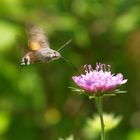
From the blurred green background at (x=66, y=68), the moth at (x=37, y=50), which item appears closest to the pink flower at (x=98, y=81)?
the moth at (x=37, y=50)

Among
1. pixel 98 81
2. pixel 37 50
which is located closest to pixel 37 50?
pixel 37 50

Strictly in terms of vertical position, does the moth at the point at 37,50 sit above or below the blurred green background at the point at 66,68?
below

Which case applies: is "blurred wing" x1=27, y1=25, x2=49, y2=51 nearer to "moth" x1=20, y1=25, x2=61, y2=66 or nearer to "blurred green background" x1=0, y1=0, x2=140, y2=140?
"moth" x1=20, y1=25, x2=61, y2=66

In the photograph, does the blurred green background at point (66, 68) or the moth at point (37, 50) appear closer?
the moth at point (37, 50)

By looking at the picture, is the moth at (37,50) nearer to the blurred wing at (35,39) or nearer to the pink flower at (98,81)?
the blurred wing at (35,39)

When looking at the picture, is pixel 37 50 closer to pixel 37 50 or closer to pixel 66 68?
pixel 37 50
